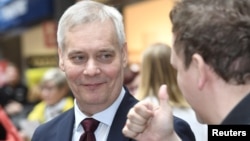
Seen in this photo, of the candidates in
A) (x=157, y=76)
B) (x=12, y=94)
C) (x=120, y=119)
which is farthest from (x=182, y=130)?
(x=12, y=94)

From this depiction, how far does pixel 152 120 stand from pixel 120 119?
0.69 metres

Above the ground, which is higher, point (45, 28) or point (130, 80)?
point (130, 80)

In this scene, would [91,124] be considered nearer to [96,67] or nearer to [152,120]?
[96,67]

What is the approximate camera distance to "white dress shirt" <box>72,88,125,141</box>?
9.85ft

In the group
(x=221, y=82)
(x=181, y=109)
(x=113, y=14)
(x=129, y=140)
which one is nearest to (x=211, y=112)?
(x=221, y=82)

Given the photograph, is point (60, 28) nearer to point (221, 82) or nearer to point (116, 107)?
point (116, 107)

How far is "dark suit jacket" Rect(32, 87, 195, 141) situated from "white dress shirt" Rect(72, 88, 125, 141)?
21 mm

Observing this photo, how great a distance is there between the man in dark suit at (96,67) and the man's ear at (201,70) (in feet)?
2.23

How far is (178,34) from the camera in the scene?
2338 mm

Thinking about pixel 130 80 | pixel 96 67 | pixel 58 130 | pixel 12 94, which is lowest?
pixel 12 94

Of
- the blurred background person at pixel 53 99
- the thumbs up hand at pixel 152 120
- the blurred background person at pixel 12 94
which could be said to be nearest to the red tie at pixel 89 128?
the thumbs up hand at pixel 152 120

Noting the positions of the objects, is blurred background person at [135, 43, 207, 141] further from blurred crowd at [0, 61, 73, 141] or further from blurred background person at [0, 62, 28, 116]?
blurred background person at [0, 62, 28, 116]

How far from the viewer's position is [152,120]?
2.34m

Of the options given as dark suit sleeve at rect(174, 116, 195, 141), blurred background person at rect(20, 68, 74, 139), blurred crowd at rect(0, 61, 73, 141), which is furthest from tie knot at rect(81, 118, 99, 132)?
blurred background person at rect(20, 68, 74, 139)
